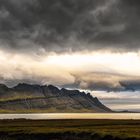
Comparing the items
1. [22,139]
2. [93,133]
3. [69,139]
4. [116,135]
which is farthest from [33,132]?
[116,135]

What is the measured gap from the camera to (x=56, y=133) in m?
131

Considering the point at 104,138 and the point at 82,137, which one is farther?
the point at 82,137

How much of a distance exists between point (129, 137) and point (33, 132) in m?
45.0

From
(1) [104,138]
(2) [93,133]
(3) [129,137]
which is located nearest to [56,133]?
(2) [93,133]

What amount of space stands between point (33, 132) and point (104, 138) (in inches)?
1328

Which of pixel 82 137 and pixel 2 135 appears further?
pixel 2 135

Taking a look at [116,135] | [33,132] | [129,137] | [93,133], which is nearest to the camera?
[129,137]

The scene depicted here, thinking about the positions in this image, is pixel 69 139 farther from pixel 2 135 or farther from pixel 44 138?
pixel 2 135

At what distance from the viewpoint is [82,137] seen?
123750 mm

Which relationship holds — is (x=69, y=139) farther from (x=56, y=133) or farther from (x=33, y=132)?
(x=33, y=132)

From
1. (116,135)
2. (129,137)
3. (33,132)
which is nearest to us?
(129,137)

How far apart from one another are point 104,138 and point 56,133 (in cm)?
2490

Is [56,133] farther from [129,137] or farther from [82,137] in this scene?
[129,137]

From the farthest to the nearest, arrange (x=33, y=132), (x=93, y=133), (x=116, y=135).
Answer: (x=33, y=132) < (x=93, y=133) < (x=116, y=135)
